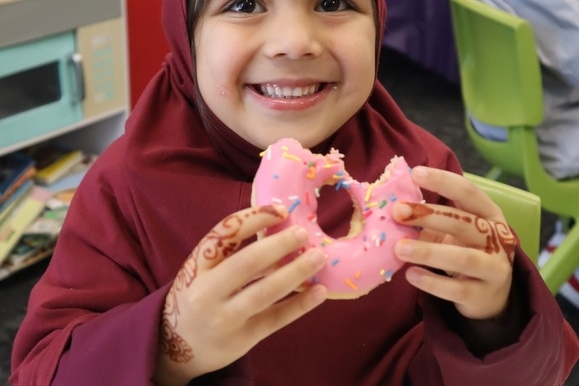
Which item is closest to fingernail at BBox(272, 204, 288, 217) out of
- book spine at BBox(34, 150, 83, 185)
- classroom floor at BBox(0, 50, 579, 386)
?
classroom floor at BBox(0, 50, 579, 386)

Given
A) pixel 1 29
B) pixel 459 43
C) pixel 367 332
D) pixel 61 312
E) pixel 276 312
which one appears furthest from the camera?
pixel 459 43

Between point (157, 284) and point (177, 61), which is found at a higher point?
point (177, 61)

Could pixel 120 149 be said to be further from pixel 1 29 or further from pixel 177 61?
pixel 1 29

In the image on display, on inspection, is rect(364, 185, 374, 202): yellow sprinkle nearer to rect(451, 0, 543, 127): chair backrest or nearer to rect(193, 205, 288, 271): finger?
rect(193, 205, 288, 271): finger

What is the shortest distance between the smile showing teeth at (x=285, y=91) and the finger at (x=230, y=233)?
0.66 feet

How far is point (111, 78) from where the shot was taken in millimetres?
2045

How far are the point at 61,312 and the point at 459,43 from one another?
1.30 m

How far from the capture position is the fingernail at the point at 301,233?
64cm

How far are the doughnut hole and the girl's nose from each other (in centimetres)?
18

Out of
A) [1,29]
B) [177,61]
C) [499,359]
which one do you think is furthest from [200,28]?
[1,29]

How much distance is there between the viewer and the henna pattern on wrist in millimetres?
637

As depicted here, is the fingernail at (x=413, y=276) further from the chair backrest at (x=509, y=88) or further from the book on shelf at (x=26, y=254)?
the book on shelf at (x=26, y=254)


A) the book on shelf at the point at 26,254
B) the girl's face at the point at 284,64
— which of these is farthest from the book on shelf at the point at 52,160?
the girl's face at the point at 284,64

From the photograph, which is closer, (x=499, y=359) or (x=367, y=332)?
(x=499, y=359)
